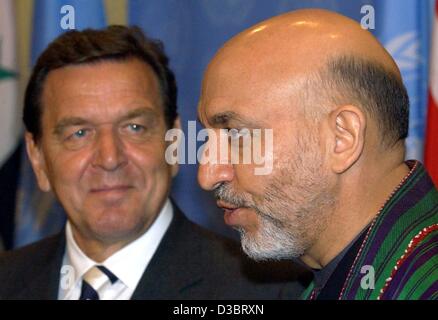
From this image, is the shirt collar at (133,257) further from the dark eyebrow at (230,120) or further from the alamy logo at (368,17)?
the alamy logo at (368,17)

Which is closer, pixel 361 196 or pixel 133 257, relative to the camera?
pixel 361 196

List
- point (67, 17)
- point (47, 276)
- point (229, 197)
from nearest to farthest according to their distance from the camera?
point (229, 197), point (47, 276), point (67, 17)

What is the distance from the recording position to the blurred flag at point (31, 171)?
2.77 metres

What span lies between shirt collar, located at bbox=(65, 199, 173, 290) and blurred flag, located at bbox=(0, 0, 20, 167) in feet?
2.59

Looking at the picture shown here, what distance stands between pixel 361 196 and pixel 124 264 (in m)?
0.83

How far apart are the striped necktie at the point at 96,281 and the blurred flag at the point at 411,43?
944mm

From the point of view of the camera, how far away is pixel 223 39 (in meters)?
2.67

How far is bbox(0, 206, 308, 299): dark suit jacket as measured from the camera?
82.5 inches

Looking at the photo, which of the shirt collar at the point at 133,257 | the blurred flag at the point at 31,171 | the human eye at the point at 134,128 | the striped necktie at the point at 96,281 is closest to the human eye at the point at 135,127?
the human eye at the point at 134,128

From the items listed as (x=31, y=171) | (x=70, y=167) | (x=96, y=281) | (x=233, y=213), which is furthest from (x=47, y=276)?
(x=233, y=213)

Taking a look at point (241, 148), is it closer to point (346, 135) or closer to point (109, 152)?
point (346, 135)

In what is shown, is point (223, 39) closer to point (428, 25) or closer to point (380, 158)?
point (428, 25)

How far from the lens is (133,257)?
2.16 metres
